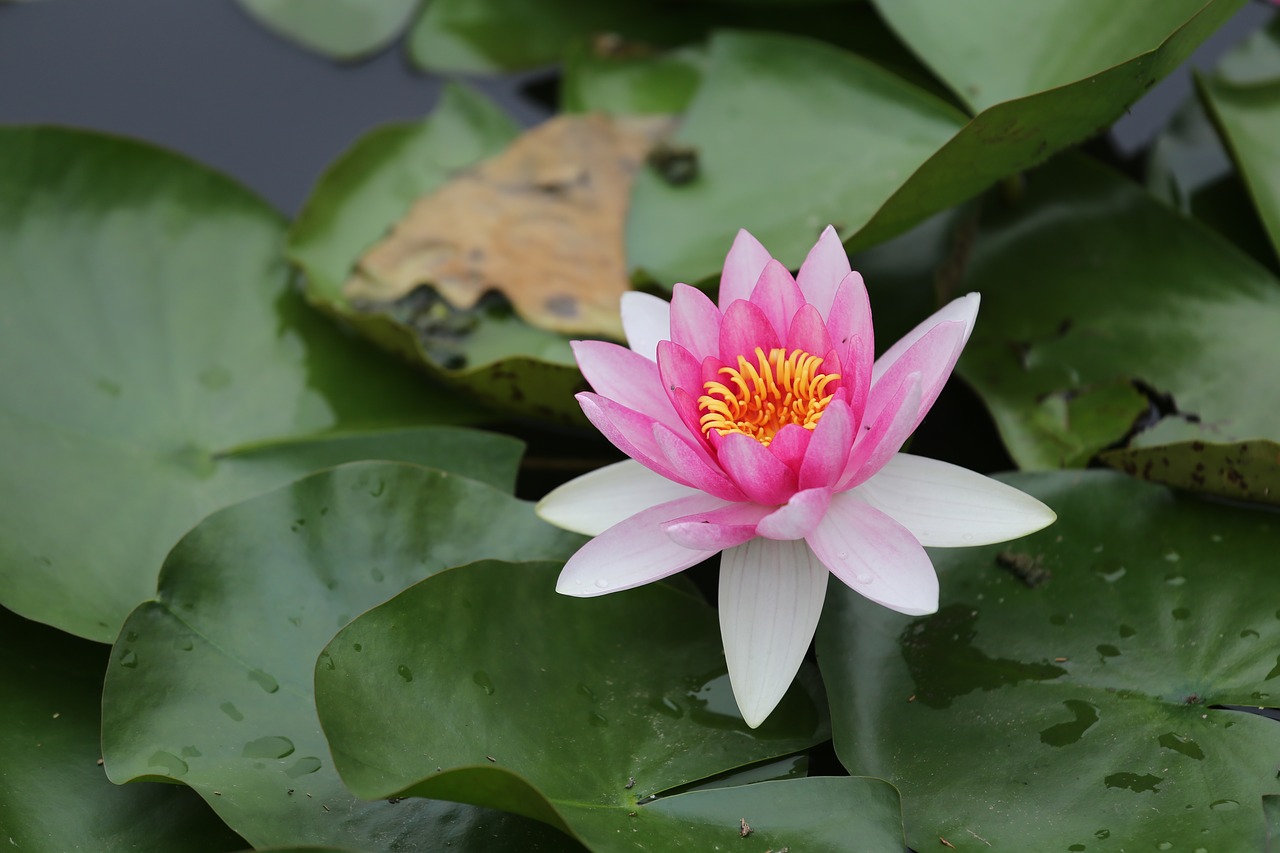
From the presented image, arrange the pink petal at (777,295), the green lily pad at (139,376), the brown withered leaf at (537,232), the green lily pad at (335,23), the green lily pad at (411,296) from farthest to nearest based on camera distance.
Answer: the green lily pad at (335,23), the brown withered leaf at (537,232), the green lily pad at (411,296), the green lily pad at (139,376), the pink petal at (777,295)

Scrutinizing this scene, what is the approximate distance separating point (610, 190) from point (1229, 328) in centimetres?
128

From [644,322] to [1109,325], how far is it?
92 centimetres

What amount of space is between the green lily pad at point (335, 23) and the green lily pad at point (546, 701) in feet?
5.86

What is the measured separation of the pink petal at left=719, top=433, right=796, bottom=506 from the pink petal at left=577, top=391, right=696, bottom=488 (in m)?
0.07

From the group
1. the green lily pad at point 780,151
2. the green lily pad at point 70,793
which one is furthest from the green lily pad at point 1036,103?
the green lily pad at point 70,793

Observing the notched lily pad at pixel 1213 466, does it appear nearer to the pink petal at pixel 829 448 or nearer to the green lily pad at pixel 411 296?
the pink petal at pixel 829 448

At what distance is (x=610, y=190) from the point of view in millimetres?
2250

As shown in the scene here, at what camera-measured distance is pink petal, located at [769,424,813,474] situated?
121 cm

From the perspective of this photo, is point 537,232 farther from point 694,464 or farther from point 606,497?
point 694,464

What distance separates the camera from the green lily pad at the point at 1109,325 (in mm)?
1701

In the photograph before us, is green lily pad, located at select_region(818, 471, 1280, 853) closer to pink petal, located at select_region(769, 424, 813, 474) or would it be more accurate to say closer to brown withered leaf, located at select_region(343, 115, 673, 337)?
pink petal, located at select_region(769, 424, 813, 474)

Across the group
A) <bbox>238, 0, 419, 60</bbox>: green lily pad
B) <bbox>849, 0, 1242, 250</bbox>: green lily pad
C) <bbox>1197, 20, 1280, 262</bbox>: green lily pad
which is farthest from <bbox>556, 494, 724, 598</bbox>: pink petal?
<bbox>238, 0, 419, 60</bbox>: green lily pad

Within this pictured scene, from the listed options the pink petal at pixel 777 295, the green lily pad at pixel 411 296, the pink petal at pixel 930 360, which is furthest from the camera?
the green lily pad at pixel 411 296

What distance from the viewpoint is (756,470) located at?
1.22m
